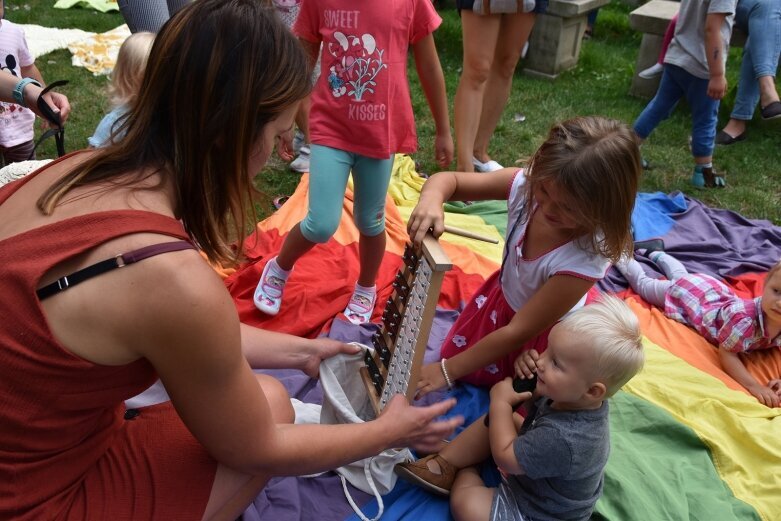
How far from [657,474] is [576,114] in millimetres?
3691

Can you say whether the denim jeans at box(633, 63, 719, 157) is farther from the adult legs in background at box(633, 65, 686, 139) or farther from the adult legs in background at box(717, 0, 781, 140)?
the adult legs in background at box(717, 0, 781, 140)

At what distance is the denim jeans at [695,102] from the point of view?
13.8 ft

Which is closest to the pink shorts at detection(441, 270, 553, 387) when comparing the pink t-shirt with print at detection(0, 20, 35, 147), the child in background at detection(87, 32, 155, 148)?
the child in background at detection(87, 32, 155, 148)

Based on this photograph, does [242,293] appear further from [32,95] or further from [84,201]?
[84,201]

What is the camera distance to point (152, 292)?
1.11m

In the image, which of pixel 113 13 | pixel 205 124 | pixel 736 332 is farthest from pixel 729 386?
pixel 113 13

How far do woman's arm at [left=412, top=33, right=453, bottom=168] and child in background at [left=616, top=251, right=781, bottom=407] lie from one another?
91cm

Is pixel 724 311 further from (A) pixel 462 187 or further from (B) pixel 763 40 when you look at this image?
(B) pixel 763 40

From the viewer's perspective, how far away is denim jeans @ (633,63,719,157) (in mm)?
4191

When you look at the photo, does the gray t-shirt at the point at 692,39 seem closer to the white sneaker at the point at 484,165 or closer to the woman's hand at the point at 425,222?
the white sneaker at the point at 484,165

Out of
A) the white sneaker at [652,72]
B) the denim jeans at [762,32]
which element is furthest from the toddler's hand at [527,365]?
the white sneaker at [652,72]

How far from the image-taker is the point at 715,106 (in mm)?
4184

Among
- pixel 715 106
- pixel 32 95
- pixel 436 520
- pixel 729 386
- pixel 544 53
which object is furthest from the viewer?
pixel 544 53

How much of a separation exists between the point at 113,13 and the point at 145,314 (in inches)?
267
